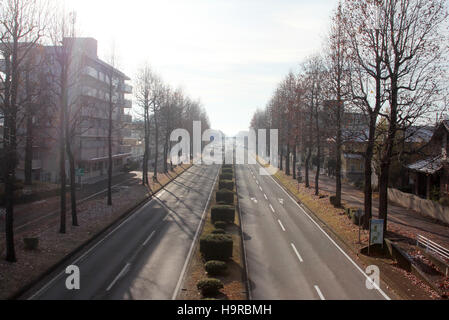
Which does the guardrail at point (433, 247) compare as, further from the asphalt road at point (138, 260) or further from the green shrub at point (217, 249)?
the asphalt road at point (138, 260)

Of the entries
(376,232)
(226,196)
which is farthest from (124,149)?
(376,232)

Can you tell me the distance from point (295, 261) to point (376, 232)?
4673 mm

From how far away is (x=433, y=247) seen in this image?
1861 cm

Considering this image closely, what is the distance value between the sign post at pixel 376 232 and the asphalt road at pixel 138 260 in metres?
9.62

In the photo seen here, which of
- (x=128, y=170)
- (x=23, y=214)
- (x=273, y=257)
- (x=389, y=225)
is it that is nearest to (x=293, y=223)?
(x=389, y=225)

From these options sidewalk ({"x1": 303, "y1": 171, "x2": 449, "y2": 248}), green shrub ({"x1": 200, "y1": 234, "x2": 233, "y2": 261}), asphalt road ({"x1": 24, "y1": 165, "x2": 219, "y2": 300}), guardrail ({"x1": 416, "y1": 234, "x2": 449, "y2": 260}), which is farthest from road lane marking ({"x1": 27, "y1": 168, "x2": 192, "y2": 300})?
guardrail ({"x1": 416, "y1": 234, "x2": 449, "y2": 260})

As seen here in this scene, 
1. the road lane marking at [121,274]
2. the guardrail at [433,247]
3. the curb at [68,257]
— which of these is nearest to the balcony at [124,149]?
the curb at [68,257]

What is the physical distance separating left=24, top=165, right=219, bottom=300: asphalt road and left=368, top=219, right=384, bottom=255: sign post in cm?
962

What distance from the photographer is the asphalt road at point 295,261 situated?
14.3 metres

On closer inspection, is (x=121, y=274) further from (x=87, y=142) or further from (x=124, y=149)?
(x=124, y=149)

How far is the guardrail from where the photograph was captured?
1756 cm

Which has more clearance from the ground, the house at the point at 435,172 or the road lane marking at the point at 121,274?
the house at the point at 435,172

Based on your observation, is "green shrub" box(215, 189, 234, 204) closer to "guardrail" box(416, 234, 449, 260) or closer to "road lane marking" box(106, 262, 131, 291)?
"road lane marking" box(106, 262, 131, 291)
